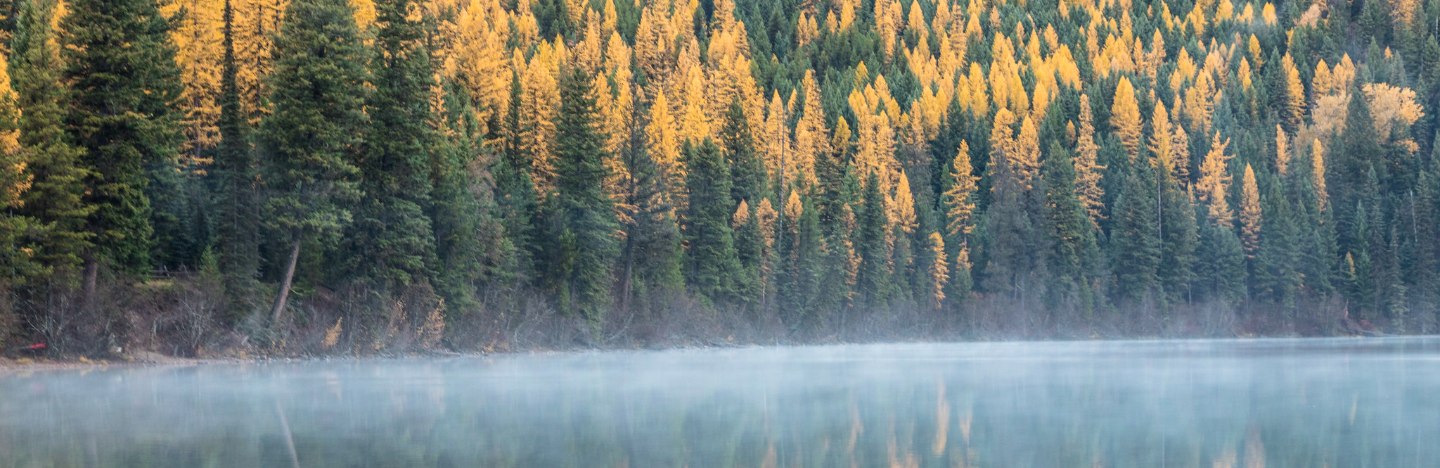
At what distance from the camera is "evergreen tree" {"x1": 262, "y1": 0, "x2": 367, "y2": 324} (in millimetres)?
41938

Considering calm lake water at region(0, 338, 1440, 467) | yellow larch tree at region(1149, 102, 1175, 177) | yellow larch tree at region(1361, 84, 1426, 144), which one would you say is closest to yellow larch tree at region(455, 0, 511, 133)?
calm lake water at region(0, 338, 1440, 467)

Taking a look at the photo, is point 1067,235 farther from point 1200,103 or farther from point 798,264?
point 1200,103

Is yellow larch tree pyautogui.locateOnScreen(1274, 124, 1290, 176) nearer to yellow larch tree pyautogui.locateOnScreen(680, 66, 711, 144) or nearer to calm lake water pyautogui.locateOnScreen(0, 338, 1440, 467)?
yellow larch tree pyautogui.locateOnScreen(680, 66, 711, 144)

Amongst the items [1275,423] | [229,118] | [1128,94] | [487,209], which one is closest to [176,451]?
[1275,423]

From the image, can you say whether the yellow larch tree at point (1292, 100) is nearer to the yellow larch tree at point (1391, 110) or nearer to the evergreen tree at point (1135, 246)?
the yellow larch tree at point (1391, 110)

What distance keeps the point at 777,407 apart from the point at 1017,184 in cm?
8669

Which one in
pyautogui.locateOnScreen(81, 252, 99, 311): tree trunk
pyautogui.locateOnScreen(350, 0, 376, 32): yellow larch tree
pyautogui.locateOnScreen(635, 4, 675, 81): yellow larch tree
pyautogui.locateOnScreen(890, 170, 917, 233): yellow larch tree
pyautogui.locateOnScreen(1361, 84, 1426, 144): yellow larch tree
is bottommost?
pyautogui.locateOnScreen(81, 252, 99, 311): tree trunk

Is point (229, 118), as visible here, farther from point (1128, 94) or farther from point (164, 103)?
point (1128, 94)

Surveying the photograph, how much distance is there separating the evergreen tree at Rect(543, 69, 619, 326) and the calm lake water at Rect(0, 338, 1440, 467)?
23.0m

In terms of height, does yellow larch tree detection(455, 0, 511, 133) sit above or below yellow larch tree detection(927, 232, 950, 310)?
Result: above

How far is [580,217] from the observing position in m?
58.3

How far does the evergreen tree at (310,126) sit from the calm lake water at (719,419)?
9368mm

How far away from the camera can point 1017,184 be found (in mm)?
105562

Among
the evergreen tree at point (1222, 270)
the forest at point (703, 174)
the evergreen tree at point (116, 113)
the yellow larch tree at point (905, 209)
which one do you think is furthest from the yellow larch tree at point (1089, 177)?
the evergreen tree at point (116, 113)
